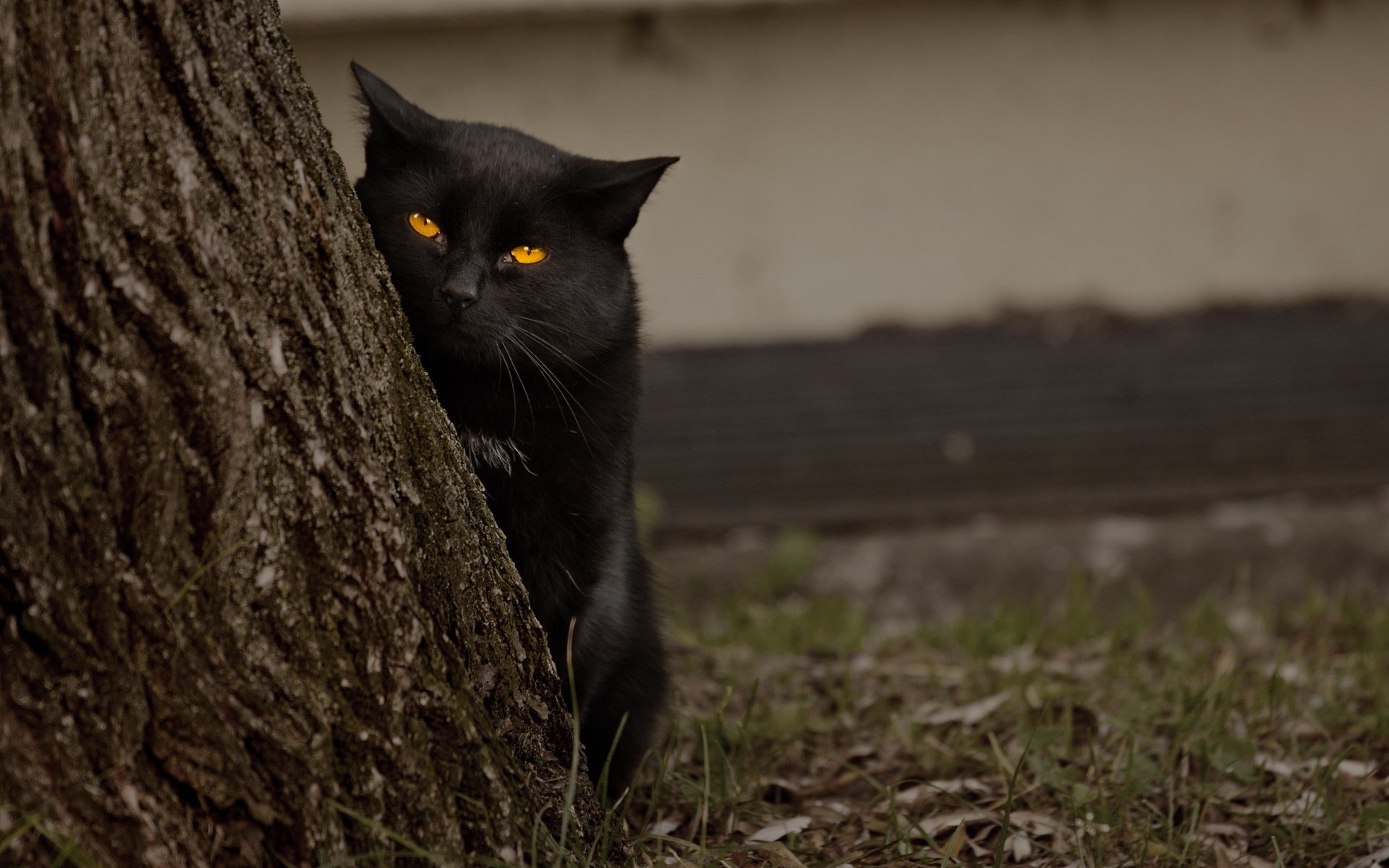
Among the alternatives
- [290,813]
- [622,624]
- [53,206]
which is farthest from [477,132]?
[290,813]

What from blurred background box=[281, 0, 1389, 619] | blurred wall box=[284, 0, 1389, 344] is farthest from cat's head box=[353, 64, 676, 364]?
blurred wall box=[284, 0, 1389, 344]

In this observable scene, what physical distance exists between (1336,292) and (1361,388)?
1.02m

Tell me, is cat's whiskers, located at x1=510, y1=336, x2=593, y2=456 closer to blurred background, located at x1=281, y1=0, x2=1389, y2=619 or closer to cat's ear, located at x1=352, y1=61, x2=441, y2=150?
cat's ear, located at x1=352, y1=61, x2=441, y2=150

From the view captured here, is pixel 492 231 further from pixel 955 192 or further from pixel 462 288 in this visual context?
pixel 955 192

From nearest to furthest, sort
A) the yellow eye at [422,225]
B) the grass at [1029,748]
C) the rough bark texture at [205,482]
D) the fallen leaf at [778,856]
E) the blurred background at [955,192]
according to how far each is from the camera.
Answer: the rough bark texture at [205,482] → the fallen leaf at [778,856] → the grass at [1029,748] → the yellow eye at [422,225] → the blurred background at [955,192]

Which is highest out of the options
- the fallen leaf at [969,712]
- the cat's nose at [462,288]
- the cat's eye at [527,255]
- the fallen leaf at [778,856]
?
the cat's eye at [527,255]

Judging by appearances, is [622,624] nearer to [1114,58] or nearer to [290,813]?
[290,813]

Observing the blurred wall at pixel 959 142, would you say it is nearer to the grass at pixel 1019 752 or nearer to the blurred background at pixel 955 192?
the blurred background at pixel 955 192

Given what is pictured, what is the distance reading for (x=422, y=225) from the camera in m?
1.88

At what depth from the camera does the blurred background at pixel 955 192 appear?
496 centimetres

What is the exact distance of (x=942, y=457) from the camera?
4.70 meters

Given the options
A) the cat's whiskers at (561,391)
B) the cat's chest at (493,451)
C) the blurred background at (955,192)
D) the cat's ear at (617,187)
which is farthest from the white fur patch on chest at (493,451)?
the blurred background at (955,192)

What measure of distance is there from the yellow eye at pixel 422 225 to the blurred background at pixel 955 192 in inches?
114

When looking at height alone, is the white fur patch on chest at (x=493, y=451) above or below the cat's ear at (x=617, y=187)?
below
